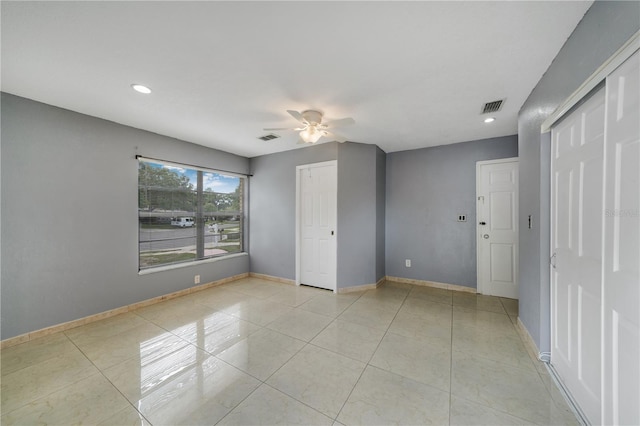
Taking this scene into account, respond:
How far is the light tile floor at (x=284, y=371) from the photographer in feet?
4.95

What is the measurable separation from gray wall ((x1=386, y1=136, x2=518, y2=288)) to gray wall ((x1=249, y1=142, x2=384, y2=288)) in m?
0.35

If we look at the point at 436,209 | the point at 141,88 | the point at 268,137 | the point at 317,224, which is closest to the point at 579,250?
the point at 436,209

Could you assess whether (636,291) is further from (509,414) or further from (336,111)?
(336,111)

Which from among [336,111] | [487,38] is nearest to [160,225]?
[336,111]

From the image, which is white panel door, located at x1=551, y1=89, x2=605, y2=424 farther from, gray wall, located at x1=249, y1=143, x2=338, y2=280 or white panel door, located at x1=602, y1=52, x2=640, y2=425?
gray wall, located at x1=249, y1=143, x2=338, y2=280

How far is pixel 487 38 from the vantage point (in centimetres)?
157

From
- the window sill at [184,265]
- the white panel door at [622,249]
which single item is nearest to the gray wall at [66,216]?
→ the window sill at [184,265]

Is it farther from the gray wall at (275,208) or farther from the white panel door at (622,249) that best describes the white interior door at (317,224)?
the white panel door at (622,249)

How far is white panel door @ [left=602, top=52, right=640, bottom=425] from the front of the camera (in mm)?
1021

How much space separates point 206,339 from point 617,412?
304 cm

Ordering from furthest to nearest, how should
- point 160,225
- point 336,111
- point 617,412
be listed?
point 160,225, point 336,111, point 617,412

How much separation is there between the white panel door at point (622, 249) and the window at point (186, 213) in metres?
4.62

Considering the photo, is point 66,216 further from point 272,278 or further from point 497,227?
point 497,227

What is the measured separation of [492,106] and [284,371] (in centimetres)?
348
